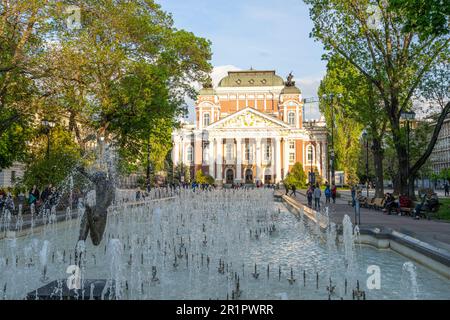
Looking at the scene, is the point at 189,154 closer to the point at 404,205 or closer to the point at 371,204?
the point at 371,204

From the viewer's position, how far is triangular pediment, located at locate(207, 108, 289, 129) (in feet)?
224

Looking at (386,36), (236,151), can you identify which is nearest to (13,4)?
(386,36)

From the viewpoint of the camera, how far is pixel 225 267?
8.90 meters

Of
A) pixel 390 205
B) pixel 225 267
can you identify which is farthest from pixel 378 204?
pixel 225 267

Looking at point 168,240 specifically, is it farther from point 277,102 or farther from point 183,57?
point 277,102

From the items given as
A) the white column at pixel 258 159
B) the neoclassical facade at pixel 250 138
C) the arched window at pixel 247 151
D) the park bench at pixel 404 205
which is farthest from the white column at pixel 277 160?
the park bench at pixel 404 205

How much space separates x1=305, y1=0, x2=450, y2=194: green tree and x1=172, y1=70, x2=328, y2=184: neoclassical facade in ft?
144

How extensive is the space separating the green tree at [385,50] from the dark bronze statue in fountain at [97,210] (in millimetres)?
17349

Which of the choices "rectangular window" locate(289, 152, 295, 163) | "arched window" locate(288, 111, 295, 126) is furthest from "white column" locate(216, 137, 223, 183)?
"arched window" locate(288, 111, 295, 126)

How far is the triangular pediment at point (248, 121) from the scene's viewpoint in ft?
224

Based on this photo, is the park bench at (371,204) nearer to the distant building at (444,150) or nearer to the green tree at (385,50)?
the green tree at (385,50)

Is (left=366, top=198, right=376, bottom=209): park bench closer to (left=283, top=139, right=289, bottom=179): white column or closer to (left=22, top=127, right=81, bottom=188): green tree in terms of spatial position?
(left=22, top=127, right=81, bottom=188): green tree

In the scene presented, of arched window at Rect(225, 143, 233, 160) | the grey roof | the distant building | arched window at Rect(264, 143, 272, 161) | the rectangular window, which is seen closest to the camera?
the rectangular window

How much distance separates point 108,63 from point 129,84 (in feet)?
6.89
